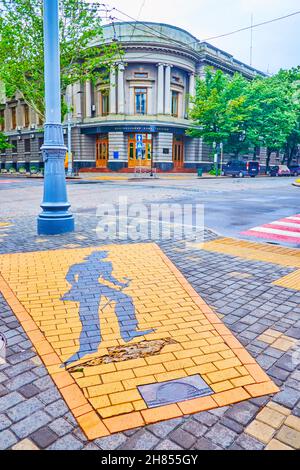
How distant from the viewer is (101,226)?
28.6 ft

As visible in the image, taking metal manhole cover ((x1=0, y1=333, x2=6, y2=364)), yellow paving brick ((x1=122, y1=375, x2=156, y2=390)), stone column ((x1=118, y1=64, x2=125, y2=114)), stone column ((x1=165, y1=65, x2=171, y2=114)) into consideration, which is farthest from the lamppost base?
stone column ((x1=165, y1=65, x2=171, y2=114))

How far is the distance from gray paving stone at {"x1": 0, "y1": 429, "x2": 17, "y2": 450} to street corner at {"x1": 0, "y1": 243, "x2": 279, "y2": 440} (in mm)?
381

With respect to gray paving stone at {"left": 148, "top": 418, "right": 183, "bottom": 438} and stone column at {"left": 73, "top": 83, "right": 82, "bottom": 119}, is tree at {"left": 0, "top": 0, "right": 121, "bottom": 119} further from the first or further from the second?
gray paving stone at {"left": 148, "top": 418, "right": 183, "bottom": 438}

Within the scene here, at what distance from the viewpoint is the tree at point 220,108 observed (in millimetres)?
37188

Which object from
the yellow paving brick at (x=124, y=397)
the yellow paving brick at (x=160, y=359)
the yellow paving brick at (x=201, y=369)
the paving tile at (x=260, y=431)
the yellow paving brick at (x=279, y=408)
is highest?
the yellow paving brick at (x=160, y=359)

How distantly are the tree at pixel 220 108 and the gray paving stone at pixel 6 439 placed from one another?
1480 inches

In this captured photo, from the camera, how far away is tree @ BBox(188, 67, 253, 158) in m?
37.2

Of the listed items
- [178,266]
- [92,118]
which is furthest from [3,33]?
[178,266]

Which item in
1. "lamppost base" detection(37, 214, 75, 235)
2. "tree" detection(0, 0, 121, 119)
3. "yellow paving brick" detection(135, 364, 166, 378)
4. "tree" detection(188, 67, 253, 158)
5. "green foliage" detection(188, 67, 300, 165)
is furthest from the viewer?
"green foliage" detection(188, 67, 300, 165)

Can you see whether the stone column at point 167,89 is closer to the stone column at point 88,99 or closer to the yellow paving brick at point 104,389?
the stone column at point 88,99

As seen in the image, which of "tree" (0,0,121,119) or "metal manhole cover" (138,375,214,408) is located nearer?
"metal manhole cover" (138,375,214,408)

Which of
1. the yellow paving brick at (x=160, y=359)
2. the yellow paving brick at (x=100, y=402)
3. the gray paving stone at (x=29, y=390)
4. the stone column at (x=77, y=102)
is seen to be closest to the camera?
the yellow paving brick at (x=100, y=402)
